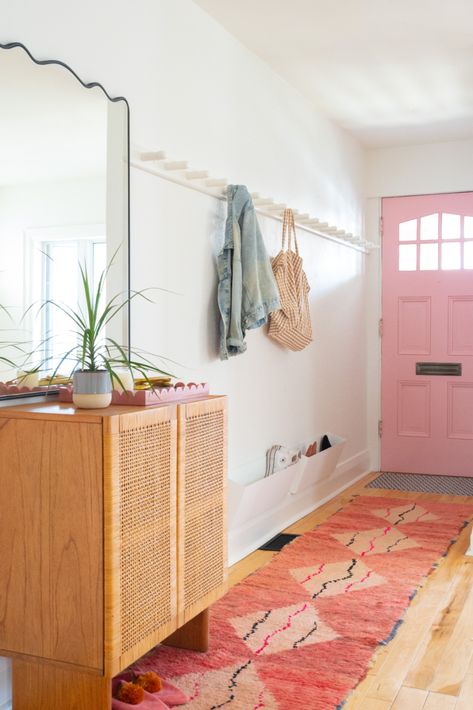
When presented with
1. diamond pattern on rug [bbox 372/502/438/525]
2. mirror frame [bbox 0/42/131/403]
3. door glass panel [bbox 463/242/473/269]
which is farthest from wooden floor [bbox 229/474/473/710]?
door glass panel [bbox 463/242/473/269]

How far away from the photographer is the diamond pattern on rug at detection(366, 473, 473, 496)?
17.3 ft

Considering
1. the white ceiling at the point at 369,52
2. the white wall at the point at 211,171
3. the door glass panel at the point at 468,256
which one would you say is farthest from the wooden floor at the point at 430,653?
the door glass panel at the point at 468,256

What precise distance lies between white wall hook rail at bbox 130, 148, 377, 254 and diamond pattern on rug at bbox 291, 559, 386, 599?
1671 mm

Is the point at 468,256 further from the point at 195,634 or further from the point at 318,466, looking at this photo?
the point at 195,634

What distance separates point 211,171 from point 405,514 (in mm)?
2278

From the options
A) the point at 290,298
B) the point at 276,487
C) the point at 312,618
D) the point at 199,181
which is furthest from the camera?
the point at 290,298

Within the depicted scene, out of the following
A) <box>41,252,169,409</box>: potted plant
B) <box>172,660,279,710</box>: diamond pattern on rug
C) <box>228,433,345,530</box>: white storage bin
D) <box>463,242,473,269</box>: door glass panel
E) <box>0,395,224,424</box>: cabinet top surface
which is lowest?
<box>172,660,279,710</box>: diamond pattern on rug

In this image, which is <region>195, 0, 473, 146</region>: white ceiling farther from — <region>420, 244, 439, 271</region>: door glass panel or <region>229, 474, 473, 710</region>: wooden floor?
<region>229, 474, 473, 710</region>: wooden floor

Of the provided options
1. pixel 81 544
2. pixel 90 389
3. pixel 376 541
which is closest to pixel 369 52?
pixel 376 541

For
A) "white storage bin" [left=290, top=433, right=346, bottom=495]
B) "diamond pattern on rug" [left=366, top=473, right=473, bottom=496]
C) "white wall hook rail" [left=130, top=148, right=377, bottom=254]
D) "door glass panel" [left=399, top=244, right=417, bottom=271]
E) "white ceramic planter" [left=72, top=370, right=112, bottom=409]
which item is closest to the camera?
"white ceramic planter" [left=72, top=370, right=112, bottom=409]

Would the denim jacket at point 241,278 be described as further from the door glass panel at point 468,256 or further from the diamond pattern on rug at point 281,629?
the door glass panel at point 468,256

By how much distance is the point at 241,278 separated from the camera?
3.39 meters

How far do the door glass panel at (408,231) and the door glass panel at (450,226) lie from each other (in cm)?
21

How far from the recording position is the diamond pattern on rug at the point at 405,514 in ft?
14.5
